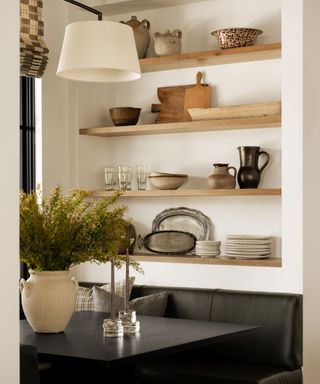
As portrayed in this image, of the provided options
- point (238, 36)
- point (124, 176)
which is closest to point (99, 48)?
point (238, 36)

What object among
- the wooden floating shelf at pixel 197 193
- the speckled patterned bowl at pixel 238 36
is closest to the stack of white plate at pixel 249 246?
the wooden floating shelf at pixel 197 193

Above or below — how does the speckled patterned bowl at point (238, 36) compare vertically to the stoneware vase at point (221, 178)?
above

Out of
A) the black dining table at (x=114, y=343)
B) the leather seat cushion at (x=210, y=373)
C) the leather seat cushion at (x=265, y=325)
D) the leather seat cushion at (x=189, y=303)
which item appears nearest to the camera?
the black dining table at (x=114, y=343)

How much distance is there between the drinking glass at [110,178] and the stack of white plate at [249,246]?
3.16ft

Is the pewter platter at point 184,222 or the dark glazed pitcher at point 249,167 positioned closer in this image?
the dark glazed pitcher at point 249,167

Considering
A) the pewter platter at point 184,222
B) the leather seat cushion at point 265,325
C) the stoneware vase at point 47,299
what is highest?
the pewter platter at point 184,222

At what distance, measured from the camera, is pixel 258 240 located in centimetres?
488

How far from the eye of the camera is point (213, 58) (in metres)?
5.09

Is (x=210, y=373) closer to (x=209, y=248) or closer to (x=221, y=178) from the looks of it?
(x=209, y=248)

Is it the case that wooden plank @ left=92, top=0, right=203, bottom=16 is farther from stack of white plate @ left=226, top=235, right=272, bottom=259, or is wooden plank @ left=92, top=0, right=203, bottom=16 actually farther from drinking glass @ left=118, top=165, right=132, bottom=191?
stack of white plate @ left=226, top=235, right=272, bottom=259

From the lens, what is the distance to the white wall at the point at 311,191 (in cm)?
458

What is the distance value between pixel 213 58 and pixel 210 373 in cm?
198

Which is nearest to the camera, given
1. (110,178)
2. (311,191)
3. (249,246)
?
(311,191)
